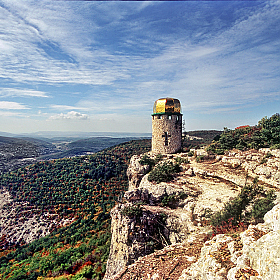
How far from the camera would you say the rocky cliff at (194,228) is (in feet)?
13.6

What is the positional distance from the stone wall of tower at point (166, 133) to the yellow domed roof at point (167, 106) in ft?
1.31

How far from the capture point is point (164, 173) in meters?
12.5

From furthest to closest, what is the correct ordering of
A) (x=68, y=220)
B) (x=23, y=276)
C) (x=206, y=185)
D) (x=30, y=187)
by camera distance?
(x=30, y=187) < (x=68, y=220) < (x=23, y=276) < (x=206, y=185)

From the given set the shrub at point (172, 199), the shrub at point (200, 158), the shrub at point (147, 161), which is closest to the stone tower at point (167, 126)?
the shrub at point (147, 161)

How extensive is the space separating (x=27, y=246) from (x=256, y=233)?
31887 millimetres

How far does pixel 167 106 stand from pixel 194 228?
1064cm

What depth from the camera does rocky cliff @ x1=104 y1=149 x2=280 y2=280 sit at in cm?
415

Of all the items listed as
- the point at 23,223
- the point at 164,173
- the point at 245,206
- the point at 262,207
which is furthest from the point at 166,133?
the point at 23,223

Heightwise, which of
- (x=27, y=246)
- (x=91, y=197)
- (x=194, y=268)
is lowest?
(x=27, y=246)

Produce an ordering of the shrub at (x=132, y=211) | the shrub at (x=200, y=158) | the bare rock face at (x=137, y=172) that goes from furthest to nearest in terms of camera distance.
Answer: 1. the bare rock face at (x=137, y=172)
2. the shrub at (x=200, y=158)
3. the shrub at (x=132, y=211)

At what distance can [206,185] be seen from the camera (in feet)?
36.1

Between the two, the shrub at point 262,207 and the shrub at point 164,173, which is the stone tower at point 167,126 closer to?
the shrub at point 164,173

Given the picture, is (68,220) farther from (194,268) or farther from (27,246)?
(194,268)

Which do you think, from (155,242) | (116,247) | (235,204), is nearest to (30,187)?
(116,247)
